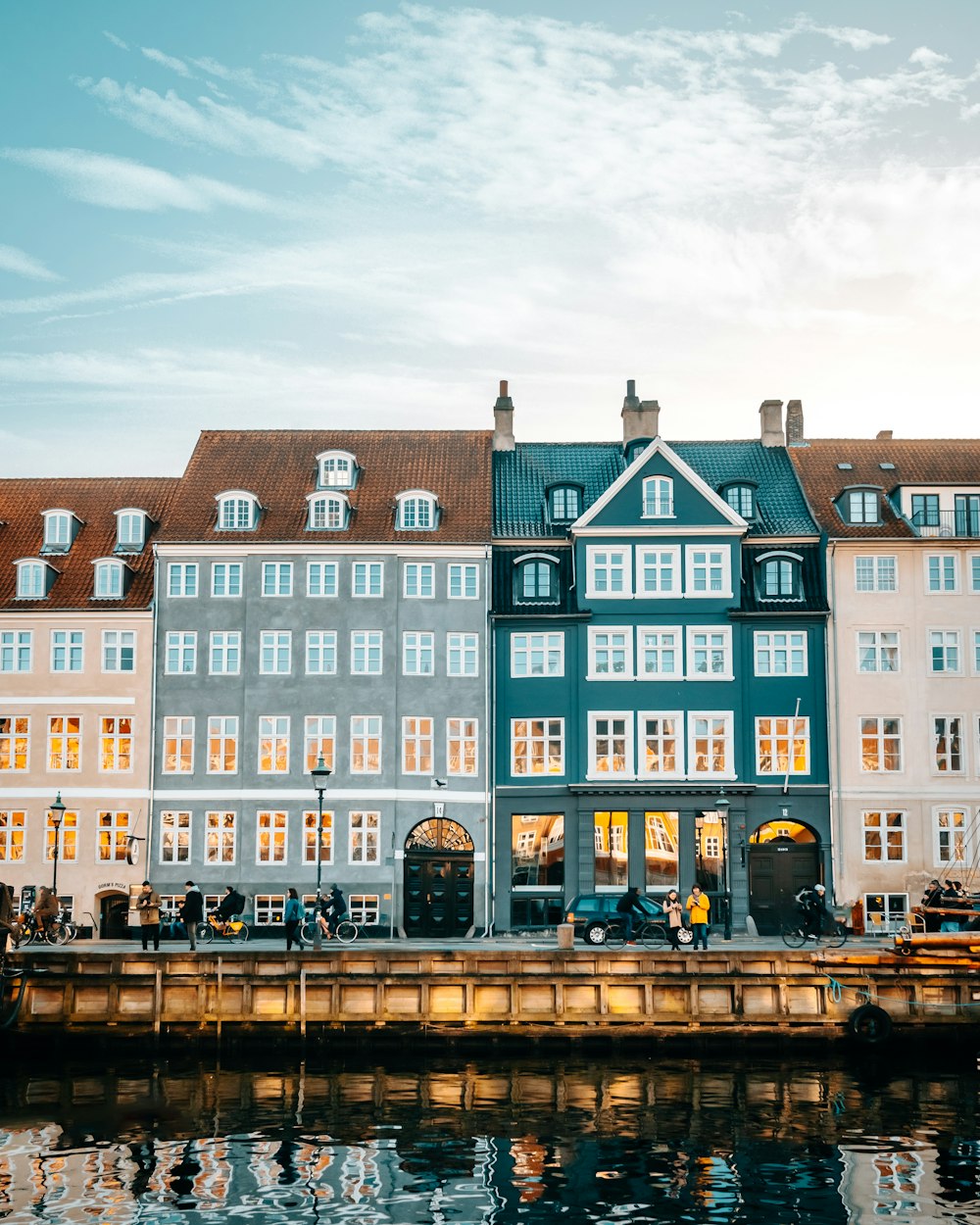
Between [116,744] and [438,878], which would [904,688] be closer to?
[438,878]

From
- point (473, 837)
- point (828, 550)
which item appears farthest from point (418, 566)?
point (828, 550)

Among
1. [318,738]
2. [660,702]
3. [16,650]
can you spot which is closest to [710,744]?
[660,702]

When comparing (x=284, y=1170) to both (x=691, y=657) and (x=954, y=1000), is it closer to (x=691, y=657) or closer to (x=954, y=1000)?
(x=954, y=1000)

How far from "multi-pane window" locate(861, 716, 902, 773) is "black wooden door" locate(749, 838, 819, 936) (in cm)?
352

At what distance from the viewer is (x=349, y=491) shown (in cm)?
5525

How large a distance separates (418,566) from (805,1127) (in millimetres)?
28160

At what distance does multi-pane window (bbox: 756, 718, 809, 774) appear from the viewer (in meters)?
51.7

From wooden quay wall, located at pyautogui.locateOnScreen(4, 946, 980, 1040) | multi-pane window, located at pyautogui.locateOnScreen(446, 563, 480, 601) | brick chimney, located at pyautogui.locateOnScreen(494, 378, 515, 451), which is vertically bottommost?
wooden quay wall, located at pyautogui.locateOnScreen(4, 946, 980, 1040)

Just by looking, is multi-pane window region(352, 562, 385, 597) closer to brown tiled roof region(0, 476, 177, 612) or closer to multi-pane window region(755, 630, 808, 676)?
brown tiled roof region(0, 476, 177, 612)

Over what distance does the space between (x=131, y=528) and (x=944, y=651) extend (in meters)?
29.5

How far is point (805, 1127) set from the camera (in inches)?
1147

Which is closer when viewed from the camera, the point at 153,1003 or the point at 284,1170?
the point at 284,1170

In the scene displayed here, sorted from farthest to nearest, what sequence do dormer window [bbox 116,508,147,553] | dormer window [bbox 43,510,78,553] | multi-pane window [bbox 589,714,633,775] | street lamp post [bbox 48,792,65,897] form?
1. dormer window [bbox 43,510,78,553]
2. dormer window [bbox 116,508,147,553]
3. multi-pane window [bbox 589,714,633,775]
4. street lamp post [bbox 48,792,65,897]

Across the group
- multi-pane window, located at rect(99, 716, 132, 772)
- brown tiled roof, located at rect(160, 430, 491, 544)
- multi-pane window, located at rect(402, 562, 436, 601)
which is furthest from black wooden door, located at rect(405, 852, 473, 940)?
brown tiled roof, located at rect(160, 430, 491, 544)
